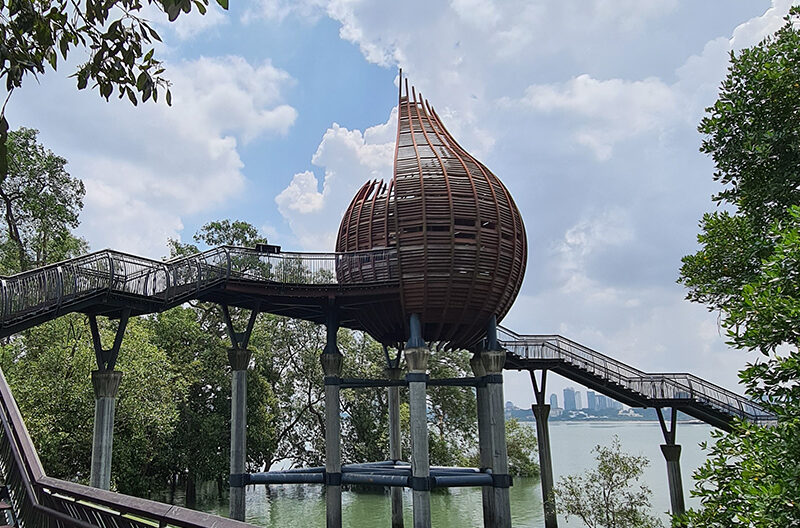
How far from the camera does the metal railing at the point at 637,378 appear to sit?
22.7 metres

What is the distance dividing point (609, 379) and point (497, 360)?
573cm

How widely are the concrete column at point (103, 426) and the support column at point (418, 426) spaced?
25.0ft

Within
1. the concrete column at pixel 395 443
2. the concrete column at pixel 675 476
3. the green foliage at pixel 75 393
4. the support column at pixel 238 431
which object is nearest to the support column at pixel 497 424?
the concrete column at pixel 395 443

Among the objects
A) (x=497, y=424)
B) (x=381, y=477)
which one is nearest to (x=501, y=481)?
(x=497, y=424)

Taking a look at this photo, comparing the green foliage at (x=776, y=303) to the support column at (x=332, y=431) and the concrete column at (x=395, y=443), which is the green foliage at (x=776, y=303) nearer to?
the support column at (x=332, y=431)

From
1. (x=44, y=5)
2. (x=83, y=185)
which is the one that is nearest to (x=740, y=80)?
(x=44, y=5)

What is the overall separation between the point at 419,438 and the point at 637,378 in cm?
943

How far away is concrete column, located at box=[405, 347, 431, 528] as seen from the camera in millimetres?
17906

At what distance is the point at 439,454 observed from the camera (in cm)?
3931

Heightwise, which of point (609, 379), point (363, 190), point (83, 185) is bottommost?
point (609, 379)

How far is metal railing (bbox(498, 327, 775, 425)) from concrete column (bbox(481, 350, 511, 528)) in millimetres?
3708

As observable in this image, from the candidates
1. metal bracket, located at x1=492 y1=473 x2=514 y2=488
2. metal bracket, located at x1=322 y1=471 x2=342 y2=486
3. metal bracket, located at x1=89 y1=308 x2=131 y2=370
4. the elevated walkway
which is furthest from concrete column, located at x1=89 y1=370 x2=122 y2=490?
metal bracket, located at x1=492 y1=473 x2=514 y2=488

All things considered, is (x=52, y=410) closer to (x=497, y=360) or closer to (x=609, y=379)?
(x=497, y=360)

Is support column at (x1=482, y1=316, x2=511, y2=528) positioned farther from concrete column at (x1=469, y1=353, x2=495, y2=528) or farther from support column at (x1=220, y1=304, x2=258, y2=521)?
support column at (x1=220, y1=304, x2=258, y2=521)
